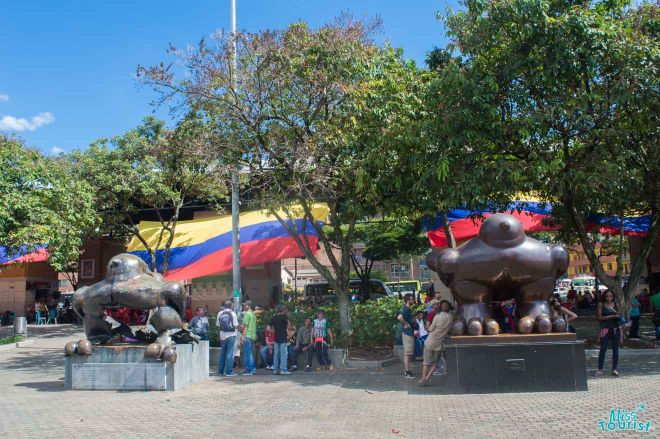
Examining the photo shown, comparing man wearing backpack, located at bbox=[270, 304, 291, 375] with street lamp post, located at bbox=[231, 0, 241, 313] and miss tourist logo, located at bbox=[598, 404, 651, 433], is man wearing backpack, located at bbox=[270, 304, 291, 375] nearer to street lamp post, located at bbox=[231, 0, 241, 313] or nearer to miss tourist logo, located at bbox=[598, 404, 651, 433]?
street lamp post, located at bbox=[231, 0, 241, 313]

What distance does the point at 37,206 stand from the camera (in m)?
17.9

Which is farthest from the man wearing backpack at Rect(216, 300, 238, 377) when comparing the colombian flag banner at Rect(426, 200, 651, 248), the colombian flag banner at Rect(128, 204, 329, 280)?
the colombian flag banner at Rect(426, 200, 651, 248)

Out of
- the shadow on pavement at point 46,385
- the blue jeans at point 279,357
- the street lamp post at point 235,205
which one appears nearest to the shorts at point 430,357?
the blue jeans at point 279,357

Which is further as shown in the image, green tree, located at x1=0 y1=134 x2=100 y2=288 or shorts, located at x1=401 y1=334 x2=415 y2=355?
green tree, located at x1=0 y1=134 x2=100 y2=288

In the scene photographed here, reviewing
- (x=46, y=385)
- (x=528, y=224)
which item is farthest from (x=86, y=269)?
(x=528, y=224)

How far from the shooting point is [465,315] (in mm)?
10133

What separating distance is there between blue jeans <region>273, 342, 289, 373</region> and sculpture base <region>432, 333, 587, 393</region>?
4.40m

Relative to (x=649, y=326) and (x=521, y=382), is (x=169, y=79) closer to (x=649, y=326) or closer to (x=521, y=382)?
(x=521, y=382)

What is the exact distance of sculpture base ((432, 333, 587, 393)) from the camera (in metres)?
9.42

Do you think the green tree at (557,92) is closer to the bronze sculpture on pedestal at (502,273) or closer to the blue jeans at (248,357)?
the bronze sculpture on pedestal at (502,273)

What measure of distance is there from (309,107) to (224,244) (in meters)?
8.29

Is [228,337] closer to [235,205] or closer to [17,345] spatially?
[235,205]

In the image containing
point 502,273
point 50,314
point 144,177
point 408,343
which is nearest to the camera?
point 502,273

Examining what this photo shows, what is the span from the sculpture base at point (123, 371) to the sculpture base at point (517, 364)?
17.1 feet
